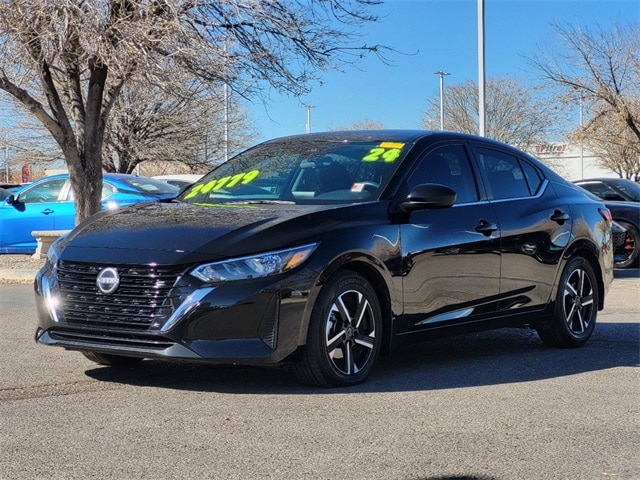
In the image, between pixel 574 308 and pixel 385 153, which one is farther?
pixel 574 308

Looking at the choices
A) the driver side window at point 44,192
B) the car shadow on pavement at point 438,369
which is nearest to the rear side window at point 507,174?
the car shadow on pavement at point 438,369

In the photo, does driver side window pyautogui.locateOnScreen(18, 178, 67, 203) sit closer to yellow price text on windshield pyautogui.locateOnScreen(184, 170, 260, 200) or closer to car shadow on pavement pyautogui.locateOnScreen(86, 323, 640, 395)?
yellow price text on windshield pyautogui.locateOnScreen(184, 170, 260, 200)

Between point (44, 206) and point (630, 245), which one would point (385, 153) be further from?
point (44, 206)

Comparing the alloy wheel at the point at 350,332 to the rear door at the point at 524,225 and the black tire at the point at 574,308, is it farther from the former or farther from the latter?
the black tire at the point at 574,308

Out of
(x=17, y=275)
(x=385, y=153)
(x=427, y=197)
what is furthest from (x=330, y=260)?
(x=17, y=275)

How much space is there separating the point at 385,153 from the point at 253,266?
1676 mm

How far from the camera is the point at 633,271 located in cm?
1430

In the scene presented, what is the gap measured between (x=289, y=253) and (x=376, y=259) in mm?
687

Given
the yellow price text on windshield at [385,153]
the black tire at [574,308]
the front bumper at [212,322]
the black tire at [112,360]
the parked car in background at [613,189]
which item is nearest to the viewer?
the front bumper at [212,322]

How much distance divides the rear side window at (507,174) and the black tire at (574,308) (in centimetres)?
71

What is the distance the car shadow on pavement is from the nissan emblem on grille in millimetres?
725

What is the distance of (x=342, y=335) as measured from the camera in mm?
5629

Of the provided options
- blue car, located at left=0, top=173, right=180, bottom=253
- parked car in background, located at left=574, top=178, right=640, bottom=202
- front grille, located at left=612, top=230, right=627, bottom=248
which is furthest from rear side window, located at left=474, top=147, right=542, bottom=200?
parked car in background, located at left=574, top=178, right=640, bottom=202

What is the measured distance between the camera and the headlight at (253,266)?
5.20 metres
